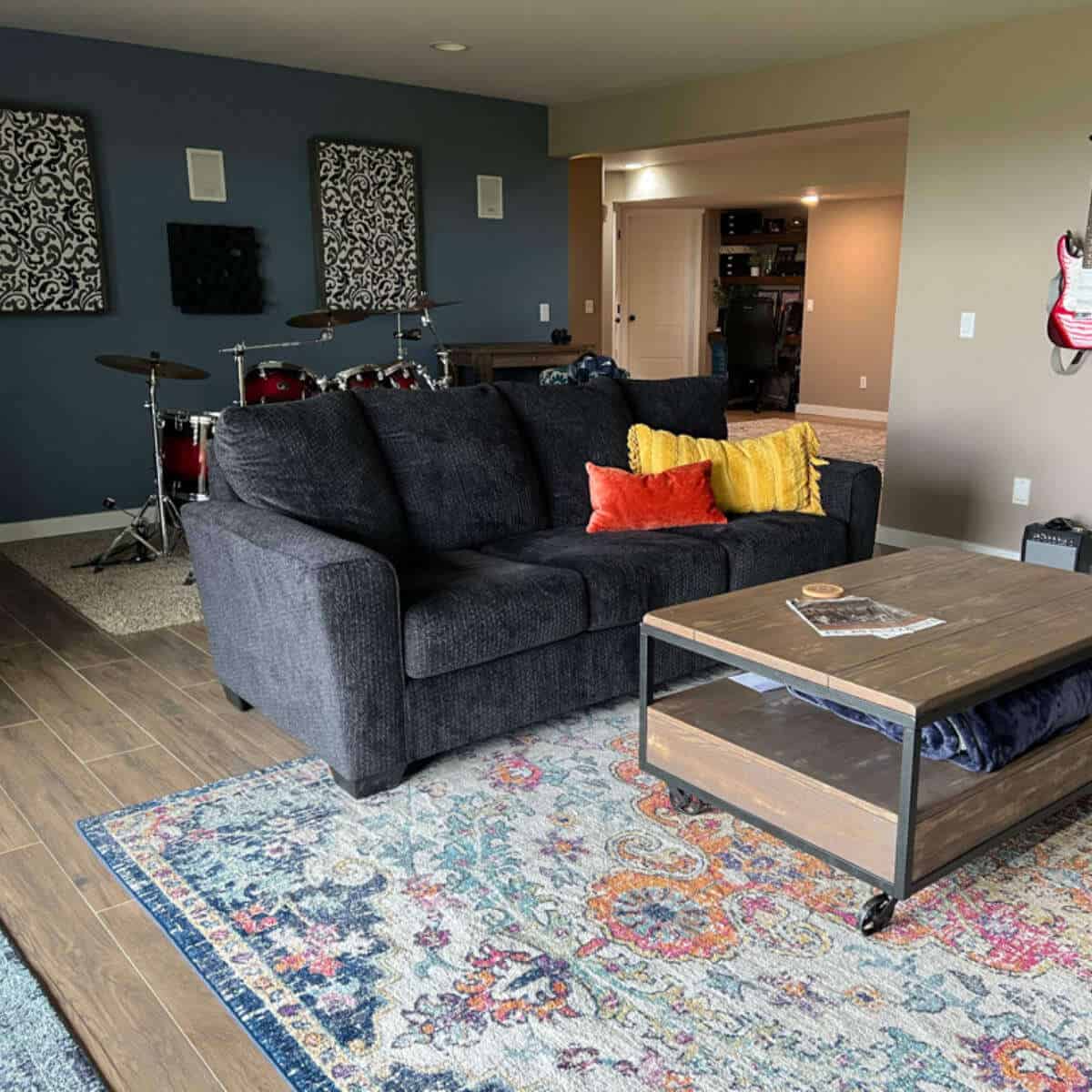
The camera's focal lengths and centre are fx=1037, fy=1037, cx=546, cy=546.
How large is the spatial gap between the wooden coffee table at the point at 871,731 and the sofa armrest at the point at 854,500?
108 centimetres

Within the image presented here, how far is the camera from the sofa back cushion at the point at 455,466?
10.8 ft

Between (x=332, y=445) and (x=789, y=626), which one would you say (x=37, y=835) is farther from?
(x=789, y=626)

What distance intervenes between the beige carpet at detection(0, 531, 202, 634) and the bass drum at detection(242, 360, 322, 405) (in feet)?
2.83

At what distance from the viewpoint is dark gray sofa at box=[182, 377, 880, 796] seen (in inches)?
98.7

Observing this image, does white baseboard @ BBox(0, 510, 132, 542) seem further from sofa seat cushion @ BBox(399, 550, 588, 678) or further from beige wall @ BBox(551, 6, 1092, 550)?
beige wall @ BBox(551, 6, 1092, 550)

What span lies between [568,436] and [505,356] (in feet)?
9.90

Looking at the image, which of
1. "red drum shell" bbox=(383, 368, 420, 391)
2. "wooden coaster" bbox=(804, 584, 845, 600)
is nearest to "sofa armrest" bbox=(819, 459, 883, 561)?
"wooden coaster" bbox=(804, 584, 845, 600)

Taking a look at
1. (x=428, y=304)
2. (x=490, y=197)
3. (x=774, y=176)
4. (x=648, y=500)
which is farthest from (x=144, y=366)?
(x=774, y=176)

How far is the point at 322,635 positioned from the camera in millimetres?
2424

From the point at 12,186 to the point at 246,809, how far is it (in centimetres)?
402

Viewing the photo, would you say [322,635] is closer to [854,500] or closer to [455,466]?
[455,466]

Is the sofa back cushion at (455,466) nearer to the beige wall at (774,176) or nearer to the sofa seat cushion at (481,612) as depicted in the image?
the sofa seat cushion at (481,612)

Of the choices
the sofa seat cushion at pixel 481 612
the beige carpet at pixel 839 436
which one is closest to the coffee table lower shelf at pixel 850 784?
the sofa seat cushion at pixel 481 612

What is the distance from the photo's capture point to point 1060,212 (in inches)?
178
